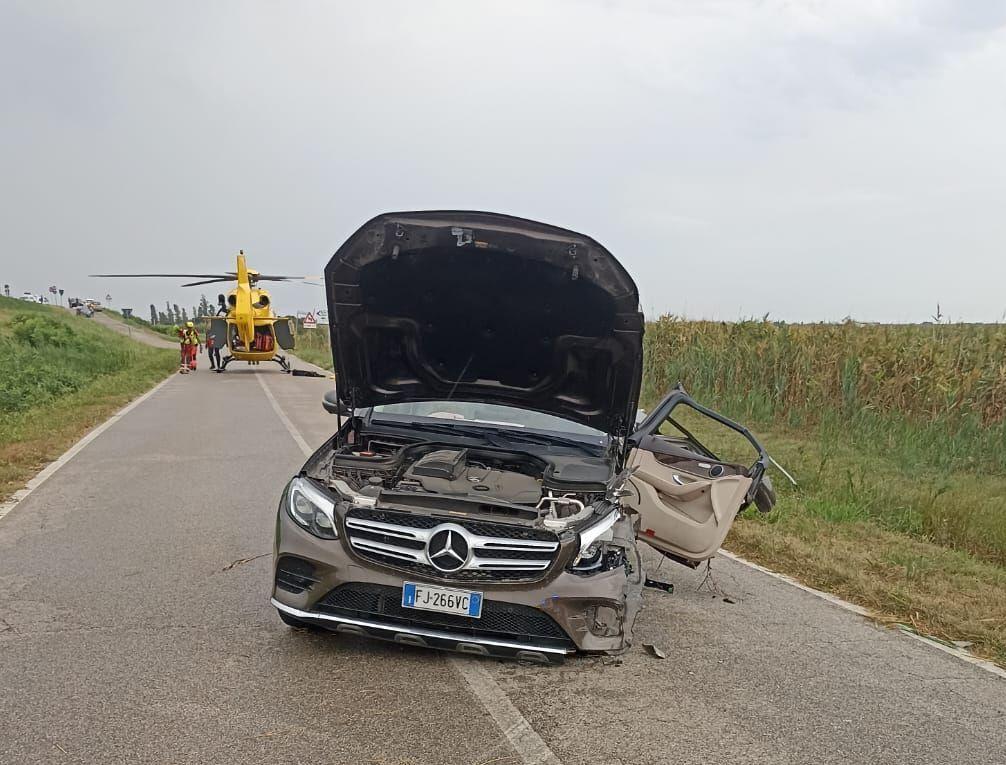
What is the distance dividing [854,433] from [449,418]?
29.9 ft

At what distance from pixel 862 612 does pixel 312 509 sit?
3.72 m

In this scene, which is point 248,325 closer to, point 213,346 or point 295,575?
point 213,346

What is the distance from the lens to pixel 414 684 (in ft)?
12.8

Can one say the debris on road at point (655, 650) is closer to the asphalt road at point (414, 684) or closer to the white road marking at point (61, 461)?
the asphalt road at point (414, 684)

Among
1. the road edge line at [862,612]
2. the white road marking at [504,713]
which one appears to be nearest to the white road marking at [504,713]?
the white road marking at [504,713]

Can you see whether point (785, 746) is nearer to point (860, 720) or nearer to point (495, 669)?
point (860, 720)

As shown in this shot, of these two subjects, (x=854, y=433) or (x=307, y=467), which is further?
(x=854, y=433)


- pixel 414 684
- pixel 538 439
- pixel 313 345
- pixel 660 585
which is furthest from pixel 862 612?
pixel 313 345

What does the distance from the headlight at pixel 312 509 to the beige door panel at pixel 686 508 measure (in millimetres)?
2021

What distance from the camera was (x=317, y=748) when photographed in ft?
10.7

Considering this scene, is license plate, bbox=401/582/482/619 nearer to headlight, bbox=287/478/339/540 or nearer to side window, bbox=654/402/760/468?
headlight, bbox=287/478/339/540

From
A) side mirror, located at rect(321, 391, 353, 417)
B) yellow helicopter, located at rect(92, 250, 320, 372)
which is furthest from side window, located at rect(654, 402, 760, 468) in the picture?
yellow helicopter, located at rect(92, 250, 320, 372)

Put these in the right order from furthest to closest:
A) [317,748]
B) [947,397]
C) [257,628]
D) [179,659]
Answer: [947,397] → [257,628] → [179,659] → [317,748]

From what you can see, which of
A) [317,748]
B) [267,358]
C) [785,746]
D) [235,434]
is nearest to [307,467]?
[317,748]
